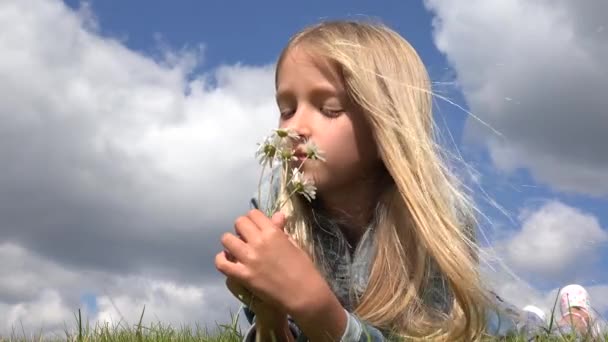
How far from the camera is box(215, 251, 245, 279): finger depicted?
122 inches

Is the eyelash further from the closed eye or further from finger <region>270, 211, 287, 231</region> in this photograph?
finger <region>270, 211, 287, 231</region>

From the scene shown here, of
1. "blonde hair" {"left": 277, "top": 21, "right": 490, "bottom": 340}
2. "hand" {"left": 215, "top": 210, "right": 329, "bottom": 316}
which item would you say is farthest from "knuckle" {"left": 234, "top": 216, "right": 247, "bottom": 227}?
"blonde hair" {"left": 277, "top": 21, "right": 490, "bottom": 340}

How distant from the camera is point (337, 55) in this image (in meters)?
4.21

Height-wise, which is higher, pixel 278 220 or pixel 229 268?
pixel 278 220

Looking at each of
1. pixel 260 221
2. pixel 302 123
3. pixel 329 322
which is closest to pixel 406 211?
pixel 302 123

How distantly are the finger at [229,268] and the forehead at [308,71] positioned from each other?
1228 mm

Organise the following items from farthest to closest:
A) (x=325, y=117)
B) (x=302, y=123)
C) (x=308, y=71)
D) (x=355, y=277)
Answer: (x=355, y=277) < (x=308, y=71) < (x=325, y=117) < (x=302, y=123)

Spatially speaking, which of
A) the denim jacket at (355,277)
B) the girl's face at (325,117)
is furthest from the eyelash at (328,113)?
the denim jacket at (355,277)

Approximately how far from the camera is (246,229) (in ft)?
10.2

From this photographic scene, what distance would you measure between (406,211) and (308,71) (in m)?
0.84

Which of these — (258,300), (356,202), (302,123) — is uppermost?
(302,123)

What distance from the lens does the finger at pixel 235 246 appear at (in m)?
3.08

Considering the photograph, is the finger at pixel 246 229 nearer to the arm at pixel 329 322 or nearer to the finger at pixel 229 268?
the finger at pixel 229 268

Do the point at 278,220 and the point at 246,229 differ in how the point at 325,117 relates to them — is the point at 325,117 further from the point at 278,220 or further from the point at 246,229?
the point at 246,229
